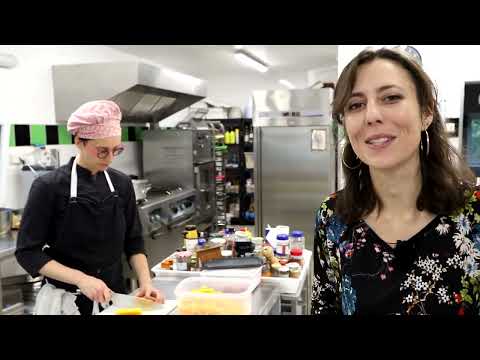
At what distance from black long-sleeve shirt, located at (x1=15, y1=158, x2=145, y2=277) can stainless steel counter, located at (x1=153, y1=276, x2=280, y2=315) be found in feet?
0.71

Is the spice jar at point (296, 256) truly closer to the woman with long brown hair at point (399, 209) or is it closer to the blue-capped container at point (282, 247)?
the blue-capped container at point (282, 247)

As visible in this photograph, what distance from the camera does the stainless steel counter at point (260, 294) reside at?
165 centimetres

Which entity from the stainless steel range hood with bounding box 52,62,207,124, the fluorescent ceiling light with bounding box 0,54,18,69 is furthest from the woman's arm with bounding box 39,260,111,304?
the stainless steel range hood with bounding box 52,62,207,124

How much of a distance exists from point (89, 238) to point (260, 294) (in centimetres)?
87

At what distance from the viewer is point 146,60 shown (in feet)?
19.3

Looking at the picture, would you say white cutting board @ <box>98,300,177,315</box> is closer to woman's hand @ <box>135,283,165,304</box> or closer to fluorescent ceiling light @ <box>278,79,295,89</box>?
woman's hand @ <box>135,283,165,304</box>

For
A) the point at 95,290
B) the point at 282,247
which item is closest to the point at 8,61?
the point at 95,290

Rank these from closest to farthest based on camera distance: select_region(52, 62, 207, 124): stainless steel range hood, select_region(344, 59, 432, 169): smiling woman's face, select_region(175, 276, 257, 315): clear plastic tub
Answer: select_region(344, 59, 432, 169): smiling woman's face
select_region(175, 276, 257, 315): clear plastic tub
select_region(52, 62, 207, 124): stainless steel range hood

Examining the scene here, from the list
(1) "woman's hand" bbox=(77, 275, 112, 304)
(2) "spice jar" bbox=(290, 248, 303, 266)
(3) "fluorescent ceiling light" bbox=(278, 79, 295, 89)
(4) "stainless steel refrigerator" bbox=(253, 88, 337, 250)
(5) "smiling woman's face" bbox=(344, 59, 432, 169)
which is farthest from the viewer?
(3) "fluorescent ceiling light" bbox=(278, 79, 295, 89)

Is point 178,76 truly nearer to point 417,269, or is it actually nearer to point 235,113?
point 235,113

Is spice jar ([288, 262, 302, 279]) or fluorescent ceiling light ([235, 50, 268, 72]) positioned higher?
fluorescent ceiling light ([235, 50, 268, 72])

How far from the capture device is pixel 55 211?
5.96 feet

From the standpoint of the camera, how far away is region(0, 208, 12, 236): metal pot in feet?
9.73
